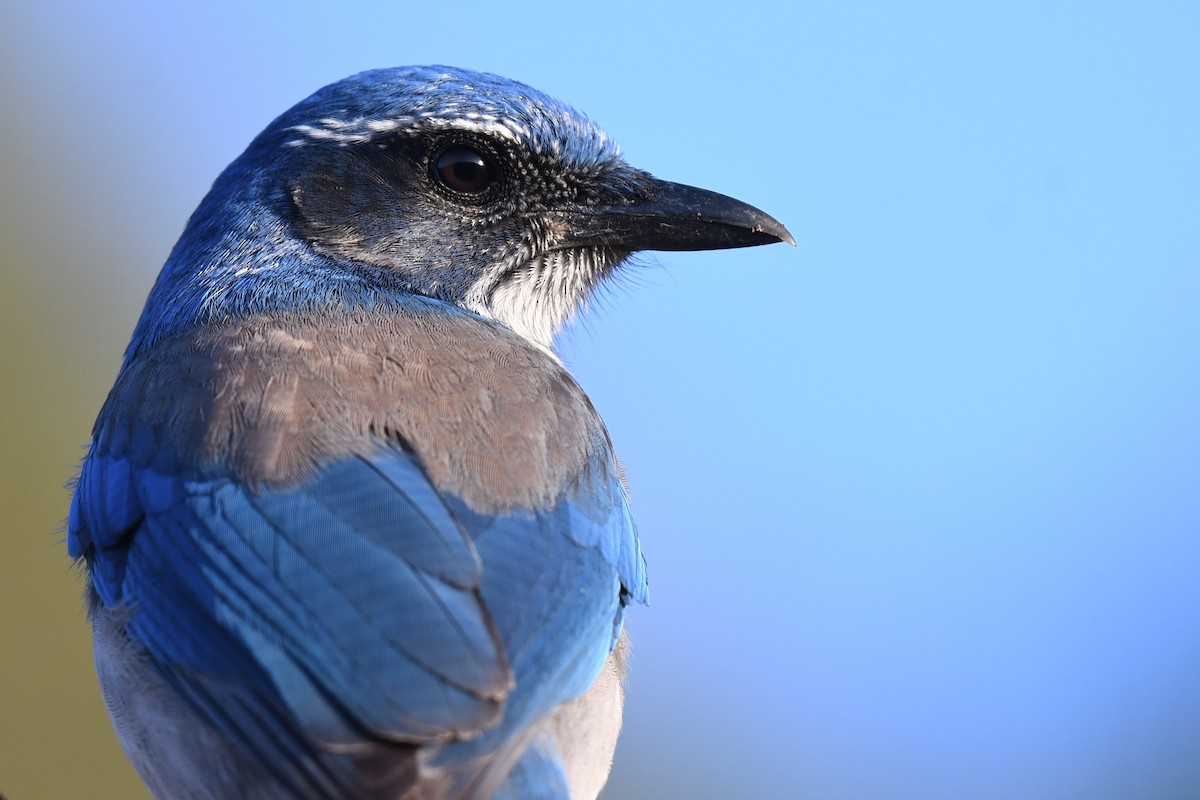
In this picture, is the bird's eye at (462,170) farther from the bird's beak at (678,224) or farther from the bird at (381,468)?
the bird's beak at (678,224)

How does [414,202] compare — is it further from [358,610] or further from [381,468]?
[358,610]

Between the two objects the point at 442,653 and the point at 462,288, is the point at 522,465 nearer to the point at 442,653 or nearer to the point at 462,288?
the point at 442,653

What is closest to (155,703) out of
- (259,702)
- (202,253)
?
(259,702)

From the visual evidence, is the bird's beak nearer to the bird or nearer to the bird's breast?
the bird

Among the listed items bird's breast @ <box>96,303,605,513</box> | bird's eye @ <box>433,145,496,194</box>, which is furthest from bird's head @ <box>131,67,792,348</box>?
bird's breast @ <box>96,303,605,513</box>

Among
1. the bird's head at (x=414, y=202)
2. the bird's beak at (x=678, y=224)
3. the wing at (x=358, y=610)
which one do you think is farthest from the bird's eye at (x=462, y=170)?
the wing at (x=358, y=610)

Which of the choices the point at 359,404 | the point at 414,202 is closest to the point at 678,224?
the point at 414,202

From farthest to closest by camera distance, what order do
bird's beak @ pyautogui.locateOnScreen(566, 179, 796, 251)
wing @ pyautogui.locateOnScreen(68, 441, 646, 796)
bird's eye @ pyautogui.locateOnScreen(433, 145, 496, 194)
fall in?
bird's beak @ pyautogui.locateOnScreen(566, 179, 796, 251) < bird's eye @ pyautogui.locateOnScreen(433, 145, 496, 194) < wing @ pyautogui.locateOnScreen(68, 441, 646, 796)
